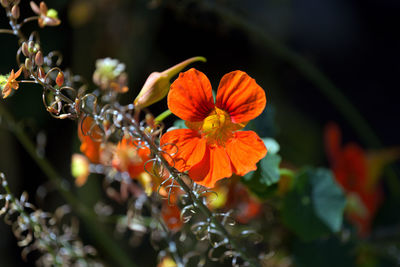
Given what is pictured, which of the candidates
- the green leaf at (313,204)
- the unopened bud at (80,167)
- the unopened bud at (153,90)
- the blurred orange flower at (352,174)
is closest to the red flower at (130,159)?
the unopened bud at (153,90)

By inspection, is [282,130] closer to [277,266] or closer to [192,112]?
[277,266]

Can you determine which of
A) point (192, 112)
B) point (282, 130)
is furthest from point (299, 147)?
point (192, 112)

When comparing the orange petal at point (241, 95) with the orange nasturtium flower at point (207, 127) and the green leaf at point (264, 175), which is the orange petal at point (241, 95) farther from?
the green leaf at point (264, 175)

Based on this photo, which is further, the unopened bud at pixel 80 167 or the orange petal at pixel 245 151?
the unopened bud at pixel 80 167

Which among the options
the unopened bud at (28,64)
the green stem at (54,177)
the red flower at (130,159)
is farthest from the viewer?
the green stem at (54,177)

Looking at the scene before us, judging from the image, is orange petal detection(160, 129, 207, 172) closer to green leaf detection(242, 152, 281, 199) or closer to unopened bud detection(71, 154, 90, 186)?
green leaf detection(242, 152, 281, 199)

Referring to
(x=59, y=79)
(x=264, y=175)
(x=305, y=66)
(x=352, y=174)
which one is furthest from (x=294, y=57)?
(x=59, y=79)

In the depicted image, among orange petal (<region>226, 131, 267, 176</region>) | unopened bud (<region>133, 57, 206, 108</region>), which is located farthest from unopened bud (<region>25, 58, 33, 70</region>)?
orange petal (<region>226, 131, 267, 176</region>)
